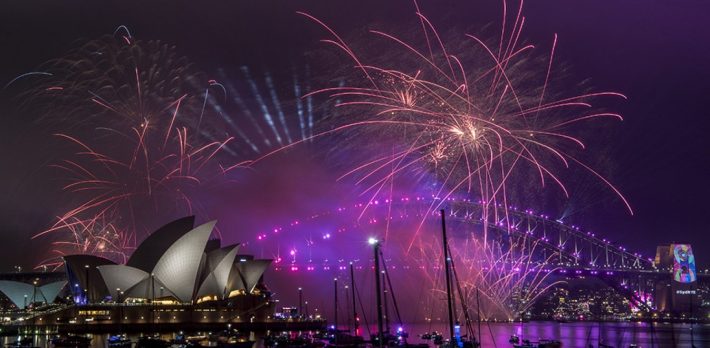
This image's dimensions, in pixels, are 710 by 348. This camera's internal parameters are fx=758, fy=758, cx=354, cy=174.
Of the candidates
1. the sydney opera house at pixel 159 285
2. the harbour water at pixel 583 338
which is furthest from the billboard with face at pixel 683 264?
the sydney opera house at pixel 159 285

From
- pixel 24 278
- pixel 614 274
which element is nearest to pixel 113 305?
pixel 24 278

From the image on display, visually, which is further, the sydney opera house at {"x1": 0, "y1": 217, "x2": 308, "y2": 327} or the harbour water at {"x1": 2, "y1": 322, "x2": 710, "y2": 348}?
the sydney opera house at {"x1": 0, "y1": 217, "x2": 308, "y2": 327}

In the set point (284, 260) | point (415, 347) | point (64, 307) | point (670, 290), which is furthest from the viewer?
point (670, 290)

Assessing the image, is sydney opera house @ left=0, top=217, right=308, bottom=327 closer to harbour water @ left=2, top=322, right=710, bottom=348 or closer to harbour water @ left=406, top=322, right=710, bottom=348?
harbour water @ left=2, top=322, right=710, bottom=348

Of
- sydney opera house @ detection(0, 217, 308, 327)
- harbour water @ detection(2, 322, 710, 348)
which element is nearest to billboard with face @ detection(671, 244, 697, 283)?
harbour water @ detection(2, 322, 710, 348)

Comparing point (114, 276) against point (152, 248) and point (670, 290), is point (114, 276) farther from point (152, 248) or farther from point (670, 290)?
point (670, 290)

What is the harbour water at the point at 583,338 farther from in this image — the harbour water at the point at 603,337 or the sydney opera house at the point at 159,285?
the sydney opera house at the point at 159,285

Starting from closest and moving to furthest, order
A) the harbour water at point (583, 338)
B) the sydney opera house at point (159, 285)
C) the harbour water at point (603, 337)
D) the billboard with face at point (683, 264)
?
the harbour water at point (583, 338)
the harbour water at point (603, 337)
the sydney opera house at point (159, 285)
the billboard with face at point (683, 264)
